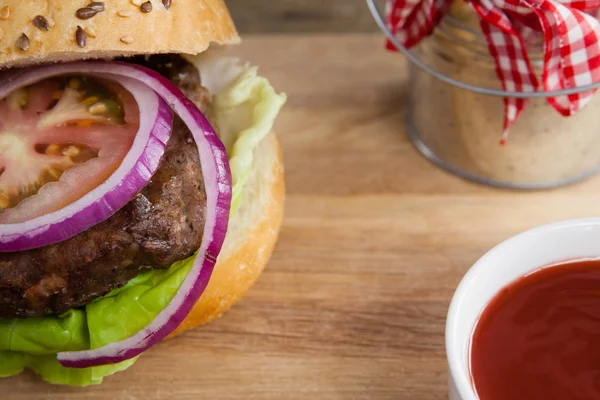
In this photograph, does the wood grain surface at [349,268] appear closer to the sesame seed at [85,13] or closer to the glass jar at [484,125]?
the glass jar at [484,125]

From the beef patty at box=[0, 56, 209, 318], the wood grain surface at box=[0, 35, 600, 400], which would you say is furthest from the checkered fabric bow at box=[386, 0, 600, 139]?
the beef patty at box=[0, 56, 209, 318]

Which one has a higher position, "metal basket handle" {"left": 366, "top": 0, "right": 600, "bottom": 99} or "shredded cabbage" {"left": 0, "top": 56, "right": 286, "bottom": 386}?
"metal basket handle" {"left": 366, "top": 0, "right": 600, "bottom": 99}

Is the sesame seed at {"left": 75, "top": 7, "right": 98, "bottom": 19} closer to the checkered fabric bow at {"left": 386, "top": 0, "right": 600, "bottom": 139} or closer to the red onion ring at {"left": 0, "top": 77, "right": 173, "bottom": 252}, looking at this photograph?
the red onion ring at {"left": 0, "top": 77, "right": 173, "bottom": 252}

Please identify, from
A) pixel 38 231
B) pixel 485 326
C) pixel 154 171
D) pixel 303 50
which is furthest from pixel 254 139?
pixel 303 50

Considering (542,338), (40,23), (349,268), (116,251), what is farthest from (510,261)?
(40,23)

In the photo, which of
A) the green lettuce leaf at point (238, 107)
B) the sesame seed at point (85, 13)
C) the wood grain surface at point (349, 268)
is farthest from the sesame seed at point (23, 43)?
the wood grain surface at point (349, 268)

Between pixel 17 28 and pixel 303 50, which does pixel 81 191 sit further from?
pixel 303 50
